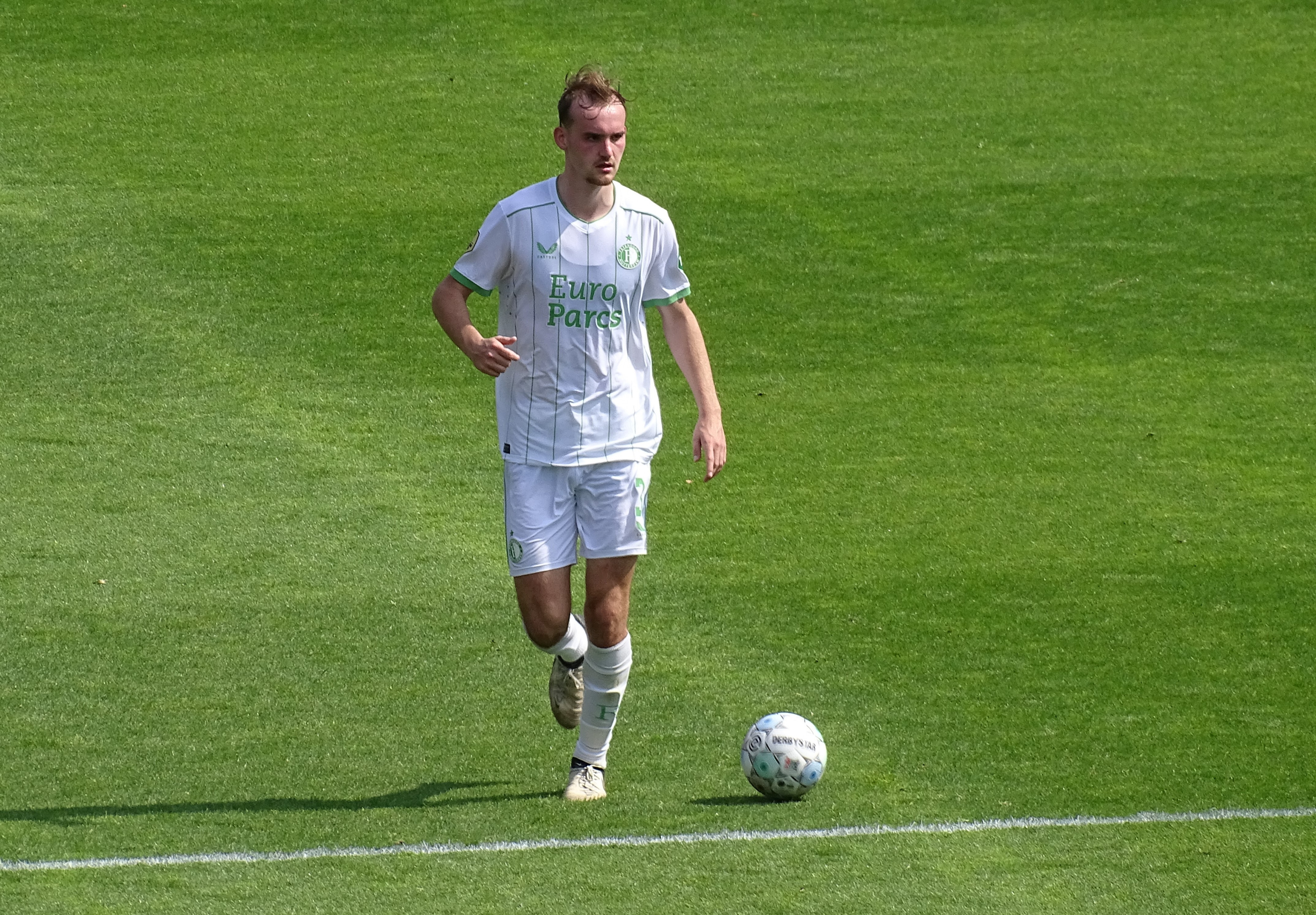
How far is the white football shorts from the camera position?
6.47m

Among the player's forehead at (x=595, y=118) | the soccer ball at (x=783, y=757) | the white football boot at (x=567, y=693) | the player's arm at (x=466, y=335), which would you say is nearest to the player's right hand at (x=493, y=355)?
the player's arm at (x=466, y=335)

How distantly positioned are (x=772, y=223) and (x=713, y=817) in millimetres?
8535

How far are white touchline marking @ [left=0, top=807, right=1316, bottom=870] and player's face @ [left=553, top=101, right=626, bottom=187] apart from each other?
2.15 meters

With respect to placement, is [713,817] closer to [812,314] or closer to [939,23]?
[812,314]

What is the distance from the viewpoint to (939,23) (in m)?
18.1

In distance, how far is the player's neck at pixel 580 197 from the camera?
20.9 feet

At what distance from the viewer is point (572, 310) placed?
6.41 m

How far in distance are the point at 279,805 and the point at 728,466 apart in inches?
187

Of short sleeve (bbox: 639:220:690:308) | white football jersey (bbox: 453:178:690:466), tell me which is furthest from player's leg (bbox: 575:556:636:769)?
short sleeve (bbox: 639:220:690:308)

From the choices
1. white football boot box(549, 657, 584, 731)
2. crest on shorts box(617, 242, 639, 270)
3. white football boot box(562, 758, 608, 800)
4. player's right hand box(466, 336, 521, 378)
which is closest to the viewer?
player's right hand box(466, 336, 521, 378)

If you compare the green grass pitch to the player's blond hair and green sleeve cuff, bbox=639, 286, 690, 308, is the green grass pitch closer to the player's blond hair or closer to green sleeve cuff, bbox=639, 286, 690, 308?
green sleeve cuff, bbox=639, 286, 690, 308

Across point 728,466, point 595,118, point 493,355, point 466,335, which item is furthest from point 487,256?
point 728,466

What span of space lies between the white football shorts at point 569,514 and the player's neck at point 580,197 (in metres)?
0.84

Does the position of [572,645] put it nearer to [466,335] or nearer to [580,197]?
[466,335]
